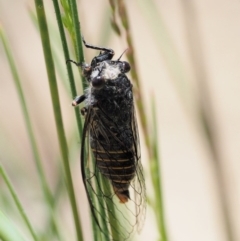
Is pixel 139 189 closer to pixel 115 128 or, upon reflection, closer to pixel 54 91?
pixel 115 128

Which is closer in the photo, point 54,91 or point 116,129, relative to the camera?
point 54,91

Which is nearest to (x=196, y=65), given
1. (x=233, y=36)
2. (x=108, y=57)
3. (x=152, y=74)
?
(x=108, y=57)

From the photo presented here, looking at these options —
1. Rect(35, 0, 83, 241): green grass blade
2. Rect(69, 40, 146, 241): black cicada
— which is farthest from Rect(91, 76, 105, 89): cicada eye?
Rect(35, 0, 83, 241): green grass blade

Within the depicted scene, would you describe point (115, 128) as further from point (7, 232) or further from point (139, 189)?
point (7, 232)

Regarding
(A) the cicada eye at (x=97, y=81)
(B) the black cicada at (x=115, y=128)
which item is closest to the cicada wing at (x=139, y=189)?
(B) the black cicada at (x=115, y=128)

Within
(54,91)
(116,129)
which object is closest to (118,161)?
(116,129)

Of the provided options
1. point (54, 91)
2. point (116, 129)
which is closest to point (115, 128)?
point (116, 129)

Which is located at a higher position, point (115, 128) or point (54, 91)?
point (54, 91)

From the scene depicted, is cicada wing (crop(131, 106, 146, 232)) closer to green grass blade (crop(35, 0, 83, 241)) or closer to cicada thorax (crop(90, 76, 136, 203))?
cicada thorax (crop(90, 76, 136, 203))

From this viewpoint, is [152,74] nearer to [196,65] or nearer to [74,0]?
[196,65]
